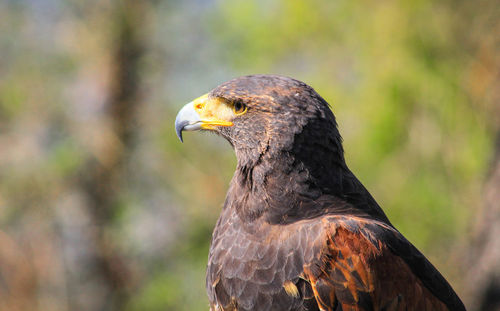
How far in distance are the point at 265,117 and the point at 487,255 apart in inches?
153

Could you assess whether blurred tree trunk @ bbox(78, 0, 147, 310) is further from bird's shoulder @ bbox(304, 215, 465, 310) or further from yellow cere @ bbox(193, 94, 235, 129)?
bird's shoulder @ bbox(304, 215, 465, 310)

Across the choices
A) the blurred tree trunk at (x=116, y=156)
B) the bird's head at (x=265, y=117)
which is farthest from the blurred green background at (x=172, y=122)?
the bird's head at (x=265, y=117)

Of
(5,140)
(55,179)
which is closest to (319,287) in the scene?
(55,179)

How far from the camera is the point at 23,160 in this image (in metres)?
9.59

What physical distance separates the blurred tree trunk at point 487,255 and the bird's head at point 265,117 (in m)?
3.50

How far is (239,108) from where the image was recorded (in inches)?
126

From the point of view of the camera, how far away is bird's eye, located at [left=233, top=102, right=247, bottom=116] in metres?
3.16

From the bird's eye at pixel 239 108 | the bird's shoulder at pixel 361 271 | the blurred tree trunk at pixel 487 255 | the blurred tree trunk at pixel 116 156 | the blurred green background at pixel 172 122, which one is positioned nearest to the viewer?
the bird's shoulder at pixel 361 271

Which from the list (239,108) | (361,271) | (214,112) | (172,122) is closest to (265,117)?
(239,108)

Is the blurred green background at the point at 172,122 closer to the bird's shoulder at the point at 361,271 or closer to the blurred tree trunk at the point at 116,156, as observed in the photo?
the blurred tree trunk at the point at 116,156

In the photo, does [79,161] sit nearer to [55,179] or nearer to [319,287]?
[55,179]

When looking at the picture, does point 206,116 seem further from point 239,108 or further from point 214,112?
point 239,108

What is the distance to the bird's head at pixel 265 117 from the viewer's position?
297 cm

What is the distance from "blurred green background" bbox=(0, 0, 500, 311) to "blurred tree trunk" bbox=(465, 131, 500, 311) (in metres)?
2.41
